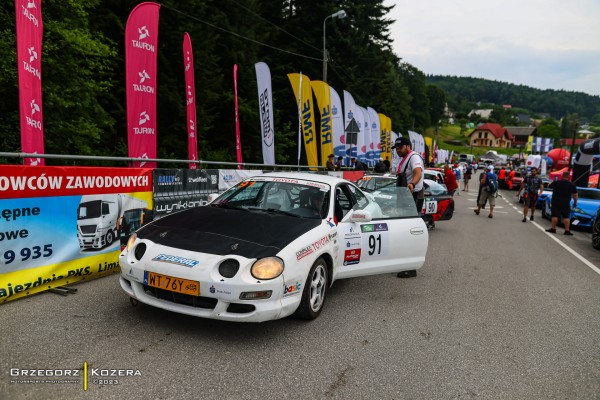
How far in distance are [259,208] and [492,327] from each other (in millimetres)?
2774

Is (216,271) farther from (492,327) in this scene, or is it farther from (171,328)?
(492,327)

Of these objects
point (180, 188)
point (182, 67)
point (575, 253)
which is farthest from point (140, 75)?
point (575, 253)

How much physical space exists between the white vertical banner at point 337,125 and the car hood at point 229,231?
15430mm

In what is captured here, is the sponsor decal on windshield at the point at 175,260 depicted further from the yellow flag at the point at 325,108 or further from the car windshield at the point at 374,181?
the yellow flag at the point at 325,108

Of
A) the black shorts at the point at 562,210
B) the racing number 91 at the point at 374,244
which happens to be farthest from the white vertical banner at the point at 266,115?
the racing number 91 at the point at 374,244

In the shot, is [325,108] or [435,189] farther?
[325,108]

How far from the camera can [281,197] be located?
200 inches

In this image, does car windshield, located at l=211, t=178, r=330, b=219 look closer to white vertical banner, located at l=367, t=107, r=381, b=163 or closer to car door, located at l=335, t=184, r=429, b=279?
car door, located at l=335, t=184, r=429, b=279

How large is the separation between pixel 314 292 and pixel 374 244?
4.00 ft

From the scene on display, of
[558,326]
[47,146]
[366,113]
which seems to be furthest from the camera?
[366,113]

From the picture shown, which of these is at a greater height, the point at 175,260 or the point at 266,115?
the point at 266,115

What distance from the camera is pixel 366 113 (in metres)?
26.0

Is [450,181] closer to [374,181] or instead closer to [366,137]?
[374,181]

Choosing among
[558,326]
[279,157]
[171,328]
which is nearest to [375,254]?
[558,326]
